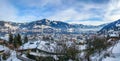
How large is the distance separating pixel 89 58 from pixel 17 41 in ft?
126

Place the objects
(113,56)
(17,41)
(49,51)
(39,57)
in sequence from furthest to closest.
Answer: (17,41)
(49,51)
(39,57)
(113,56)

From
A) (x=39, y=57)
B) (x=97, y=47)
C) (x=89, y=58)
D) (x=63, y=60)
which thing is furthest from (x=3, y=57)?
(x=97, y=47)

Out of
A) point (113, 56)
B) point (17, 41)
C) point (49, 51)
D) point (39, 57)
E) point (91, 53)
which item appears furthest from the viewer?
point (17, 41)

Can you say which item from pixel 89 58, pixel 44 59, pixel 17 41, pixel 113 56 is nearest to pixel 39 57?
pixel 44 59

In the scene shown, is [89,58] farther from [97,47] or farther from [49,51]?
[49,51]

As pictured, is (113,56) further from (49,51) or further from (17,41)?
(17,41)

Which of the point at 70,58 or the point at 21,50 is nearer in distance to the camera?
the point at 70,58

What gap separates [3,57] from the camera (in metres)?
59.9

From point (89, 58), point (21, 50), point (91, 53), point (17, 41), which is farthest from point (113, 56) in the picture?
point (17, 41)

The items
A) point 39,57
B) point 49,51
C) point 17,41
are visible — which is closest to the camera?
point 39,57

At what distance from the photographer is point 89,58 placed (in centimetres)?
6250

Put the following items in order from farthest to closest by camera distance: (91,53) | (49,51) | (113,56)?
(49,51), (91,53), (113,56)

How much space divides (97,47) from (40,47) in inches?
684

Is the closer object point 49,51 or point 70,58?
point 70,58
